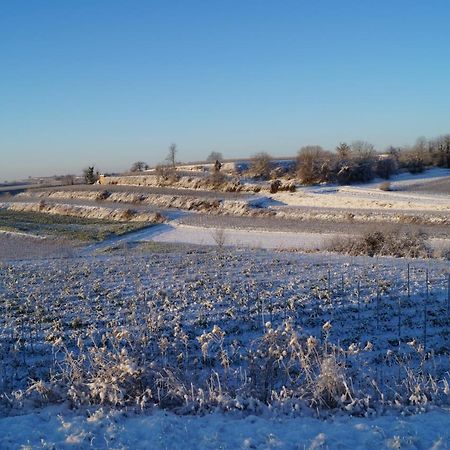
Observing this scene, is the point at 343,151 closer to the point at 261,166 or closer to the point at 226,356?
the point at 261,166

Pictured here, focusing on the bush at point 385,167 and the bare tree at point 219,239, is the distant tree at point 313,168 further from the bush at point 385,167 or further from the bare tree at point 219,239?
the bare tree at point 219,239

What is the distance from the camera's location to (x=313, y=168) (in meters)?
55.4

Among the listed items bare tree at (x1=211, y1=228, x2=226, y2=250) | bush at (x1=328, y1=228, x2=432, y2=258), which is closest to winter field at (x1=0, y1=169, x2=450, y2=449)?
bare tree at (x1=211, y1=228, x2=226, y2=250)

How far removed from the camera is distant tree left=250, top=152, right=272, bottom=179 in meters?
61.5

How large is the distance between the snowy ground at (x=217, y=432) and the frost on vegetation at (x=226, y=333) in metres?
0.29

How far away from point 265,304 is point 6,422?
766 cm

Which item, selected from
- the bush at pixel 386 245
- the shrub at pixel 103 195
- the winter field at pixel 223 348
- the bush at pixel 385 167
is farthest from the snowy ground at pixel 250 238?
the bush at pixel 385 167

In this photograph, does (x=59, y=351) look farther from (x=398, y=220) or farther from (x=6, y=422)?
(x=398, y=220)

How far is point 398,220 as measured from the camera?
33.4 metres

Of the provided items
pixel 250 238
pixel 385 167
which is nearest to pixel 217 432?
pixel 250 238

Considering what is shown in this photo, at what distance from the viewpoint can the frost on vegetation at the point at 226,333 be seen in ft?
20.5

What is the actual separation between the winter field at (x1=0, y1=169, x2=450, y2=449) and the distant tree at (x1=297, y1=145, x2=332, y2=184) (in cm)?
2711

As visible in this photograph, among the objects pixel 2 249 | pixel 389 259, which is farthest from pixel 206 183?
pixel 389 259

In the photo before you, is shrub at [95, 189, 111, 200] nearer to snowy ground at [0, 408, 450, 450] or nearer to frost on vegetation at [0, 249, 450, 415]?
frost on vegetation at [0, 249, 450, 415]
